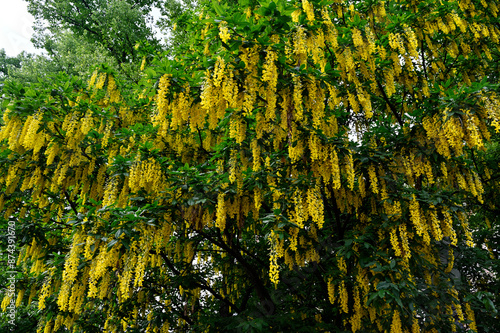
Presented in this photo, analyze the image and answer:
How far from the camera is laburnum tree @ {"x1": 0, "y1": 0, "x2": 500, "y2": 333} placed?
12.9ft

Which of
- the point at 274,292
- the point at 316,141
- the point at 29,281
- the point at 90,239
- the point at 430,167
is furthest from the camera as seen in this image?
the point at 29,281

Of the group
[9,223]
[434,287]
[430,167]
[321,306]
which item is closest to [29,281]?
[9,223]

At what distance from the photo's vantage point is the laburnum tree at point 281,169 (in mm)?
3943

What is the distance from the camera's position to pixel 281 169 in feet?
16.8

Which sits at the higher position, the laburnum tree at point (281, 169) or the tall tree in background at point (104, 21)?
the tall tree in background at point (104, 21)

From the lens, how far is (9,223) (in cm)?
559

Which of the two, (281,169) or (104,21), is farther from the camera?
(104,21)

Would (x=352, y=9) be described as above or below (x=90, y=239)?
above

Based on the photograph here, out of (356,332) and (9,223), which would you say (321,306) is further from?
(9,223)

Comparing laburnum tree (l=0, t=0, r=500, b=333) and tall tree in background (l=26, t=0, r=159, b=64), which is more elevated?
tall tree in background (l=26, t=0, r=159, b=64)

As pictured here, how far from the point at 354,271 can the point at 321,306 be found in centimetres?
151

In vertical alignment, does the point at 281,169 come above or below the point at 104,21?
below

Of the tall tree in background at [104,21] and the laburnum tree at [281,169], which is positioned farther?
the tall tree in background at [104,21]

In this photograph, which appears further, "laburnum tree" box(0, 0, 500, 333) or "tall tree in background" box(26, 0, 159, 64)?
"tall tree in background" box(26, 0, 159, 64)
